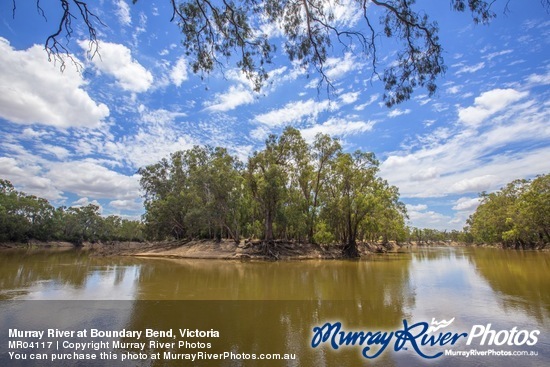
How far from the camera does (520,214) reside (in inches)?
1743

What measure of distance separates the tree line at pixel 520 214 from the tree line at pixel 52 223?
2512 inches

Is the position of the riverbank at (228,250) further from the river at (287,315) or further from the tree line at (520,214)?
the tree line at (520,214)

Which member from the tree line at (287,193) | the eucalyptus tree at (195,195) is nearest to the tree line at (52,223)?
the eucalyptus tree at (195,195)

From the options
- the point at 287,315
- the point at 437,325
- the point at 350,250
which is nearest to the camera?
the point at 437,325

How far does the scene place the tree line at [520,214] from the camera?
40.5m

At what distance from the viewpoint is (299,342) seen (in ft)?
22.0

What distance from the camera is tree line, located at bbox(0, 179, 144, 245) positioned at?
53812mm

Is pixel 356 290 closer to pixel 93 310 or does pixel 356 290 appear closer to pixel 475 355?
pixel 475 355

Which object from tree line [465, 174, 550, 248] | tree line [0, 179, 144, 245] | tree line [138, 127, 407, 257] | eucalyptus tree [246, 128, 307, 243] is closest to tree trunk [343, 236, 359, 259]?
tree line [138, 127, 407, 257]

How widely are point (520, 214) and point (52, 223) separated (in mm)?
91841

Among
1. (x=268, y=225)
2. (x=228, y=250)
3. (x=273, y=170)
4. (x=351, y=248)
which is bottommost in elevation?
(x=228, y=250)
